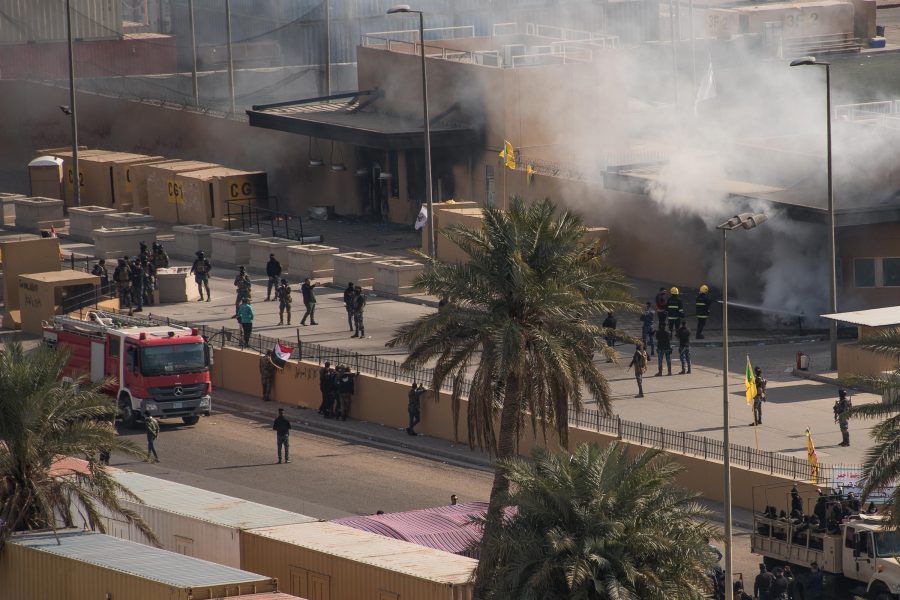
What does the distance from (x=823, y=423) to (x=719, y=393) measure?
3.04m

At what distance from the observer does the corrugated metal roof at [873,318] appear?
38.0 metres

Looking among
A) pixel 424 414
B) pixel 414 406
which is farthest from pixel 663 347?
pixel 414 406

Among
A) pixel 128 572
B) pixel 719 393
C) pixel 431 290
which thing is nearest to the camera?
pixel 128 572

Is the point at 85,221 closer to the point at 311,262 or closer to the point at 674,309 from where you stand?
the point at 311,262

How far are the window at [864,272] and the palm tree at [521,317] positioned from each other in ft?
65.6

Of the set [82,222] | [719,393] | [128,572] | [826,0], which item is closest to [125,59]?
[82,222]

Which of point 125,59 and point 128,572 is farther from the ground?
point 125,59

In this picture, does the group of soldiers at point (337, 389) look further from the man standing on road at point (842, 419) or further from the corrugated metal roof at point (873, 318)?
the man standing on road at point (842, 419)

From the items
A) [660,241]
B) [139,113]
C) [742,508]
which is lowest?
[742,508]

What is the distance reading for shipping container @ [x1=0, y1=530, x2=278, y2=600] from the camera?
2361cm

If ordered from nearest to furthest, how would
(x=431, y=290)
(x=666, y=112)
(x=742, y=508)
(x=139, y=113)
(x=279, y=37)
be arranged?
(x=431, y=290), (x=742, y=508), (x=666, y=112), (x=139, y=113), (x=279, y=37)

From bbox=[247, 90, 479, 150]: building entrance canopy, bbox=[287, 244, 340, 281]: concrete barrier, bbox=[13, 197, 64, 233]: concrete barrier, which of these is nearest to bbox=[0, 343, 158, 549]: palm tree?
bbox=[287, 244, 340, 281]: concrete barrier

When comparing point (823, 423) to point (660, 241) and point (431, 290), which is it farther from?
point (660, 241)

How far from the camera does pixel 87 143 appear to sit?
2894 inches
